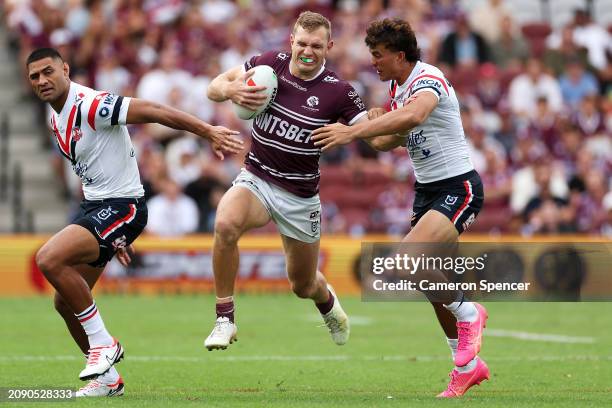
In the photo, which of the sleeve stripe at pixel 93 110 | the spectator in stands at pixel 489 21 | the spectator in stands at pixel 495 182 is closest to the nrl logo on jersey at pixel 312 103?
the sleeve stripe at pixel 93 110

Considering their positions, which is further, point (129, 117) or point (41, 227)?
point (41, 227)

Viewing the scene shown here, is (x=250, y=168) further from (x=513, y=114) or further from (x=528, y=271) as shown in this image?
(x=513, y=114)

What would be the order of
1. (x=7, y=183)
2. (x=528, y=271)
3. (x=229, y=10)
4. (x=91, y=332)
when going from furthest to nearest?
(x=229, y=10) → (x=7, y=183) → (x=528, y=271) → (x=91, y=332)

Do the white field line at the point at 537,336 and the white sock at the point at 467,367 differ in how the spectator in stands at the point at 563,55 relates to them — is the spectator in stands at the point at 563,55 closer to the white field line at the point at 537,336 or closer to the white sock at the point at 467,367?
the white field line at the point at 537,336

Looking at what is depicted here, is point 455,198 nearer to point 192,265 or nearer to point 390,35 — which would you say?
point 390,35

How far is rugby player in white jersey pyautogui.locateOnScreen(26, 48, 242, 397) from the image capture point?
376 inches

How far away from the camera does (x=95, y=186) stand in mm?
10031

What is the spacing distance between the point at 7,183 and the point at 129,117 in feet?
42.9

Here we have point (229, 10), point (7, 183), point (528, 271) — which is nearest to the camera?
point (528, 271)

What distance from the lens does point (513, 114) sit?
23422 mm

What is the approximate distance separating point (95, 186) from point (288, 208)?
5.46 ft

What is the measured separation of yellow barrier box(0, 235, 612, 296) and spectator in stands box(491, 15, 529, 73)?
17.1 ft

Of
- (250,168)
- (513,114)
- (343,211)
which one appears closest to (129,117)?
(250,168)

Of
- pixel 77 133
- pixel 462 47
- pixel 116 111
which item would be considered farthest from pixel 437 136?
pixel 462 47
